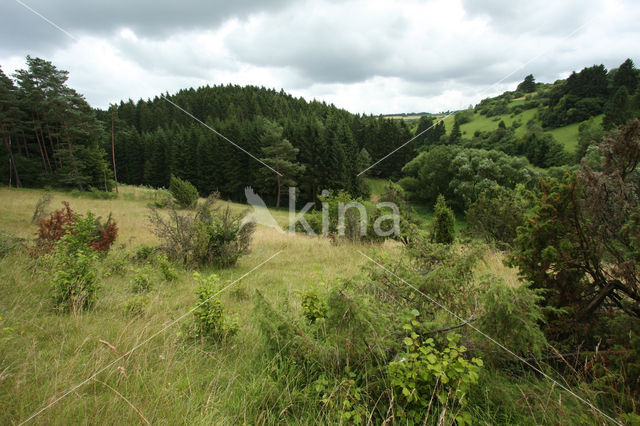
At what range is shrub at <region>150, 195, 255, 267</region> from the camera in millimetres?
7387

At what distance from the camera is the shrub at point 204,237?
7.39 metres

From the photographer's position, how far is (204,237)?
24.1 feet

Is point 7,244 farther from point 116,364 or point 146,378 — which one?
point 146,378

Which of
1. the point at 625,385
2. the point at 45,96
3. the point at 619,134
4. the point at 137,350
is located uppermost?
the point at 45,96

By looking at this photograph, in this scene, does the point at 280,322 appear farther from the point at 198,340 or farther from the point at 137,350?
the point at 137,350

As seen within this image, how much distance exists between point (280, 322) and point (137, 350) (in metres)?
1.33

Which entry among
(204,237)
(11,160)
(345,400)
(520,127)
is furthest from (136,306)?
(520,127)

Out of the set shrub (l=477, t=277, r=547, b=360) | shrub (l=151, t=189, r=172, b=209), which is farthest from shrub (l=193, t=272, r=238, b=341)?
shrub (l=151, t=189, r=172, b=209)

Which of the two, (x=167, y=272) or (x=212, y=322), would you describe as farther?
(x=167, y=272)

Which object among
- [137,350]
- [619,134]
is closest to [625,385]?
[619,134]

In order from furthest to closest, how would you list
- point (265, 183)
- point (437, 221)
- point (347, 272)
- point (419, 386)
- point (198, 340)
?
point (265, 183)
point (437, 221)
point (347, 272)
point (198, 340)
point (419, 386)

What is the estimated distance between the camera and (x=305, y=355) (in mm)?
2301

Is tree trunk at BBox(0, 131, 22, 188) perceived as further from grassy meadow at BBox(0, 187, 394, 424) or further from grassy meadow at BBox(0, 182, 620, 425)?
grassy meadow at BBox(0, 182, 620, 425)

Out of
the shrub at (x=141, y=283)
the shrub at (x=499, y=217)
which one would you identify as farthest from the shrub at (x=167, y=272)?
the shrub at (x=499, y=217)
